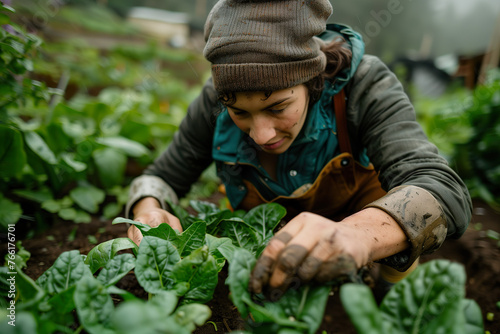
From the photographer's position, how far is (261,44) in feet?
4.68

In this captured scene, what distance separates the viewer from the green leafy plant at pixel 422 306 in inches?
32.4

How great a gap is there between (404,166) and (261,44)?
2.66 ft

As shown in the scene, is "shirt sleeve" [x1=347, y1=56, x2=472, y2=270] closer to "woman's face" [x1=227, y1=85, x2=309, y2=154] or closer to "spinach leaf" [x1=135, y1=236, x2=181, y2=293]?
"woman's face" [x1=227, y1=85, x2=309, y2=154]

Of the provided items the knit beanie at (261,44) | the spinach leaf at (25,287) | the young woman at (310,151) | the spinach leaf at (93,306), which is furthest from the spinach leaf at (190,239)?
the knit beanie at (261,44)

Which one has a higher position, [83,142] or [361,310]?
[361,310]

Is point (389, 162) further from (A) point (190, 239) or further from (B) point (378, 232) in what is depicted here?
(A) point (190, 239)

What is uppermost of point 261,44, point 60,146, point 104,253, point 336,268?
point 261,44

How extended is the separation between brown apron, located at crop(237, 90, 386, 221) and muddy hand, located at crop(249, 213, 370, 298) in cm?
94

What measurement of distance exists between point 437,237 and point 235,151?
45.1 inches

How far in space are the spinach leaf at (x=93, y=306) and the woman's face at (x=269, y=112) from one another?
0.87 meters

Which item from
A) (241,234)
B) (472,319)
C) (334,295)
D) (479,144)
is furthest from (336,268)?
(479,144)

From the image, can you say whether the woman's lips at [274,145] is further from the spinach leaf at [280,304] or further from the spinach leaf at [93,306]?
the spinach leaf at [93,306]

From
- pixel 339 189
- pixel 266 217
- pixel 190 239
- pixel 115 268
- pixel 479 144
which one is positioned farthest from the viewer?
pixel 479 144

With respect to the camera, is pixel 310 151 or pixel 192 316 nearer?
pixel 192 316
